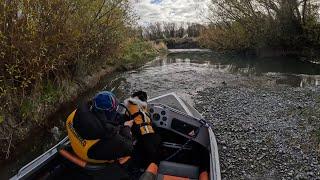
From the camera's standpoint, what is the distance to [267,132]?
1025 centimetres

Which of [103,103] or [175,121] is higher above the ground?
[103,103]

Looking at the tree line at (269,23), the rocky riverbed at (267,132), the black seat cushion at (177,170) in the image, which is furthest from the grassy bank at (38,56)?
the tree line at (269,23)

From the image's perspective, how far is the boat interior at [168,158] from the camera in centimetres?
560

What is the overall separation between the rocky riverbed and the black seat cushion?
203 centimetres

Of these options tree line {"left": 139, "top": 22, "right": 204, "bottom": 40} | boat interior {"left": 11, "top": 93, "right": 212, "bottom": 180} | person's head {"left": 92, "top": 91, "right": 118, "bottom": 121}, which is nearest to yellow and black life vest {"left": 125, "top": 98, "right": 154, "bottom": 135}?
boat interior {"left": 11, "top": 93, "right": 212, "bottom": 180}

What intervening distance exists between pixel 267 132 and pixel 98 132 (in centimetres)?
656

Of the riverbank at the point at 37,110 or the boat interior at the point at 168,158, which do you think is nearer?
the boat interior at the point at 168,158

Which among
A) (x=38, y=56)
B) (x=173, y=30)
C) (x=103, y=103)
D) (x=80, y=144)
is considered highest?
(x=38, y=56)

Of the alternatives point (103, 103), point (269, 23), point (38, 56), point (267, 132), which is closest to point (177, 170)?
point (103, 103)

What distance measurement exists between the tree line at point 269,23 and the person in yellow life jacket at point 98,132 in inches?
1149

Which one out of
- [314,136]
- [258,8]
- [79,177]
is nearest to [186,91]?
[314,136]

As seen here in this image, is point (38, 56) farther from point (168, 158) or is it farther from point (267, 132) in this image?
point (267, 132)

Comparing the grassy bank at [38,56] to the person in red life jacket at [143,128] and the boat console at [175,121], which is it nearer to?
the boat console at [175,121]

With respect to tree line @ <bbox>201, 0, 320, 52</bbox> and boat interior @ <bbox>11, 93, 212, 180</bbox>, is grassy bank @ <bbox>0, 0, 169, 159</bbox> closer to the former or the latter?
boat interior @ <bbox>11, 93, 212, 180</bbox>
